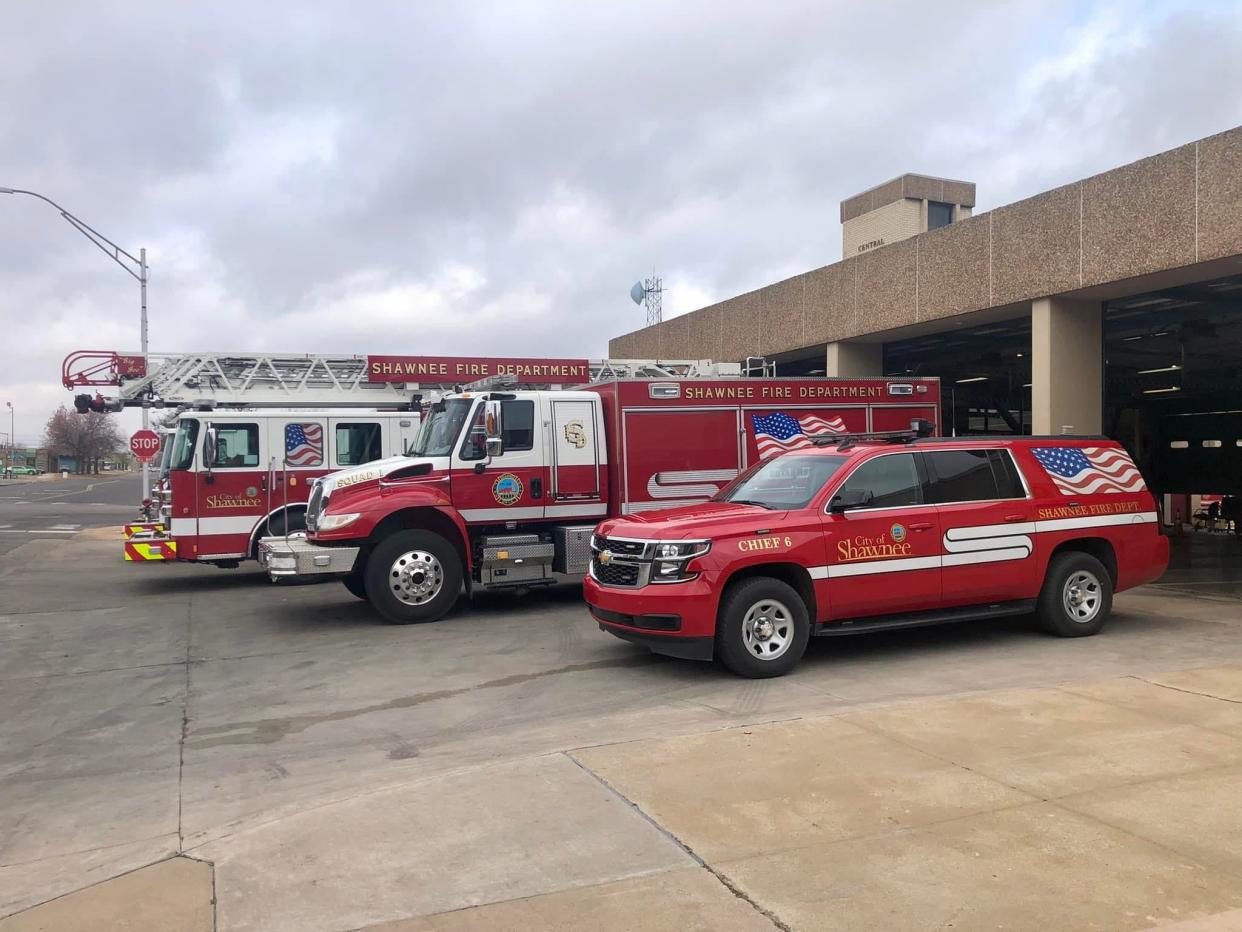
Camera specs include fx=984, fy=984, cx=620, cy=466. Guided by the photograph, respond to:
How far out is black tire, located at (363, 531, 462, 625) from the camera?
1075 centimetres

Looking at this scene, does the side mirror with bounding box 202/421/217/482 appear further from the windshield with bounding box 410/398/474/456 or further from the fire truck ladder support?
the windshield with bounding box 410/398/474/456

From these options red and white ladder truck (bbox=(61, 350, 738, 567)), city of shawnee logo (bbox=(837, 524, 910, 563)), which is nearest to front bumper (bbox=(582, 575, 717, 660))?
city of shawnee logo (bbox=(837, 524, 910, 563))

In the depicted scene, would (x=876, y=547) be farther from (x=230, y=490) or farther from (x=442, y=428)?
(x=230, y=490)

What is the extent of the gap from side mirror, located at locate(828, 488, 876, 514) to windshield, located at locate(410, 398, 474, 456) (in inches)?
191

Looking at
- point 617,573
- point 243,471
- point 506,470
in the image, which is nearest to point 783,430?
point 506,470

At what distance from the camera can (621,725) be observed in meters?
6.57

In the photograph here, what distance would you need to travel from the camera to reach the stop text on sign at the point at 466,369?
16016 mm

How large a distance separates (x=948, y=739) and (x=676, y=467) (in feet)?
21.3

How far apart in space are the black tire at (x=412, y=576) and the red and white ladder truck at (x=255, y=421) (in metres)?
2.79

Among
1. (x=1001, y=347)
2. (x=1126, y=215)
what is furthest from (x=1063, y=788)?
(x=1001, y=347)

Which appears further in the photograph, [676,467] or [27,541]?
[27,541]

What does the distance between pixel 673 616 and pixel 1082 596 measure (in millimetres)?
4295

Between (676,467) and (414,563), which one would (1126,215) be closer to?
(676,467)

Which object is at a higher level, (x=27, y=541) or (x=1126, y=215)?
(x=1126, y=215)
